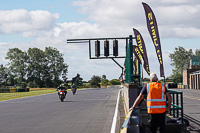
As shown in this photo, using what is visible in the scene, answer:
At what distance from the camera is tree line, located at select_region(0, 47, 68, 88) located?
121562 millimetres

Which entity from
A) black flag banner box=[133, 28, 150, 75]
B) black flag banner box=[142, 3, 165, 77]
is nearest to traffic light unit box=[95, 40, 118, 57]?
black flag banner box=[133, 28, 150, 75]

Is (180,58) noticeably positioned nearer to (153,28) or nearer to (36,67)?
(36,67)

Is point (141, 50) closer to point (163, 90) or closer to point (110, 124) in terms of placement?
point (110, 124)

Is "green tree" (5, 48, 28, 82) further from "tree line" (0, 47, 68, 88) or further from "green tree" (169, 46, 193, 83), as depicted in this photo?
"green tree" (169, 46, 193, 83)

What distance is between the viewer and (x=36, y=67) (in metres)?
127

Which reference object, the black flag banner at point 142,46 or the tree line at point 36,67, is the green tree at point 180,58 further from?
the black flag banner at point 142,46

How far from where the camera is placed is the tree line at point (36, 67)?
399 ft

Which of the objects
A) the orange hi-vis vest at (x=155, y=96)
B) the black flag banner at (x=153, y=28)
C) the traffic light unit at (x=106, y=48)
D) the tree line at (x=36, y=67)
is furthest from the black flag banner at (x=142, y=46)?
the tree line at (x=36, y=67)

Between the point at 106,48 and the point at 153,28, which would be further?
the point at 106,48

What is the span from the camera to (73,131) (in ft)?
34.8

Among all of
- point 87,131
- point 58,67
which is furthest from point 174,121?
point 58,67

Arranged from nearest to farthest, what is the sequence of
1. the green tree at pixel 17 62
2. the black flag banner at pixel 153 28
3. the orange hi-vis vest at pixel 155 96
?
the orange hi-vis vest at pixel 155 96 < the black flag banner at pixel 153 28 < the green tree at pixel 17 62

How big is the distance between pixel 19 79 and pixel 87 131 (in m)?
113

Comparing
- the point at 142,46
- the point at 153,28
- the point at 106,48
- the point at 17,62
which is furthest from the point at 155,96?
the point at 17,62
